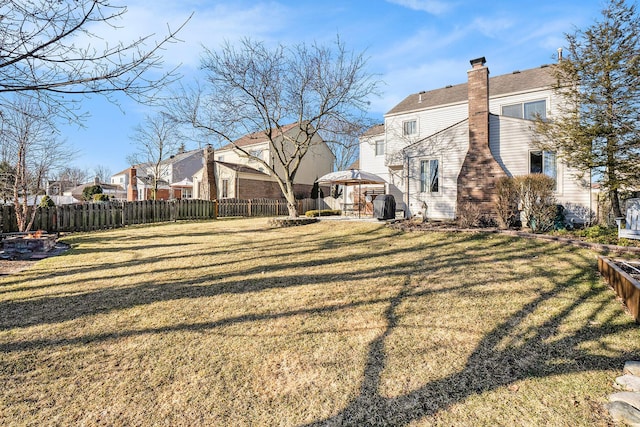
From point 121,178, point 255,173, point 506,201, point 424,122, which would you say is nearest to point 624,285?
point 506,201

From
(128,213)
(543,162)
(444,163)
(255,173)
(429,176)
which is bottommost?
(128,213)

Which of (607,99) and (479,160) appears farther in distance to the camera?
(479,160)

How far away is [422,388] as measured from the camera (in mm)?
2625

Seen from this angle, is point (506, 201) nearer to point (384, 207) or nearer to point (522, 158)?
point (522, 158)

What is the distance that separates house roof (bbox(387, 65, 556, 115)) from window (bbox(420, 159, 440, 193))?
298 inches

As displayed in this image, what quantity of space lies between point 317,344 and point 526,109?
61.5 feet

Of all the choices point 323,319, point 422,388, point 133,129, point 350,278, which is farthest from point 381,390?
point 133,129

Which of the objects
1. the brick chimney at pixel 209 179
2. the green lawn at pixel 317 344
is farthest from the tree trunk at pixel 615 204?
the brick chimney at pixel 209 179

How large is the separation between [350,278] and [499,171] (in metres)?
8.28

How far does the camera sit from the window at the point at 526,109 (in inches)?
645

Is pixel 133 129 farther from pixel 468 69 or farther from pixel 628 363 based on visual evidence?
pixel 628 363

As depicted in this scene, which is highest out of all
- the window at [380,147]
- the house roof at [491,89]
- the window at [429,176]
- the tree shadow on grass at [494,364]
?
the house roof at [491,89]

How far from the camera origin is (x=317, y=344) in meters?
3.36

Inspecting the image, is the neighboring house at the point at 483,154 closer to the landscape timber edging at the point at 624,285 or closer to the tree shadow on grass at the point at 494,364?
the landscape timber edging at the point at 624,285
